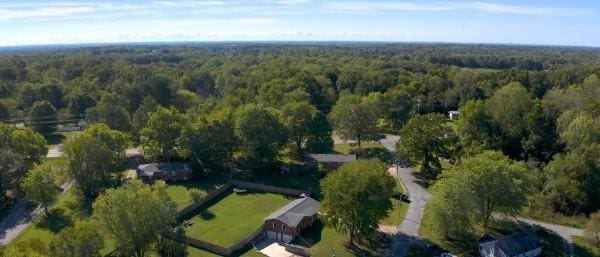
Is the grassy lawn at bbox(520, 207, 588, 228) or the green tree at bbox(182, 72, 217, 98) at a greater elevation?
the green tree at bbox(182, 72, 217, 98)

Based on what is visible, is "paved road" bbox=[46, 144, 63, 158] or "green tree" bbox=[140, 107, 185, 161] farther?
"paved road" bbox=[46, 144, 63, 158]

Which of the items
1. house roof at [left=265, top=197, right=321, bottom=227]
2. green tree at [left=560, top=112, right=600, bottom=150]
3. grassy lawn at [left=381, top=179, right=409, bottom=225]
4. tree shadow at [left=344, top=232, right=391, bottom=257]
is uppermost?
green tree at [left=560, top=112, right=600, bottom=150]

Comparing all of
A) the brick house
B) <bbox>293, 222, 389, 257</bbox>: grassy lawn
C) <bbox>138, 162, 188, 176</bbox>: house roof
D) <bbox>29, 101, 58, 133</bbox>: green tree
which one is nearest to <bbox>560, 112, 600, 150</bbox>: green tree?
<bbox>293, 222, 389, 257</bbox>: grassy lawn

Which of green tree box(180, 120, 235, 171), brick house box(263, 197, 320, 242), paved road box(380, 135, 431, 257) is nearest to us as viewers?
paved road box(380, 135, 431, 257)

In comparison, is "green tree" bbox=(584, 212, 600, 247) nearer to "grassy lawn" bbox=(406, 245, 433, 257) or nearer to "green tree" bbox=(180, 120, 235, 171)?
"grassy lawn" bbox=(406, 245, 433, 257)

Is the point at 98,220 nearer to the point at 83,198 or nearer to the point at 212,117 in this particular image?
the point at 83,198

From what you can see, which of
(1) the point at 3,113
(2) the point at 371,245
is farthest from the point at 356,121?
(1) the point at 3,113

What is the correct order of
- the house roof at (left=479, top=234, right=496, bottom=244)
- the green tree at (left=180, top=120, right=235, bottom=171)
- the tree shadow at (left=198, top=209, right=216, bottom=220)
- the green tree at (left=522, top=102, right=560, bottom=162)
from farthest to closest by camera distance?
the green tree at (left=522, top=102, right=560, bottom=162) → the green tree at (left=180, top=120, right=235, bottom=171) → the tree shadow at (left=198, top=209, right=216, bottom=220) → the house roof at (left=479, top=234, right=496, bottom=244)
